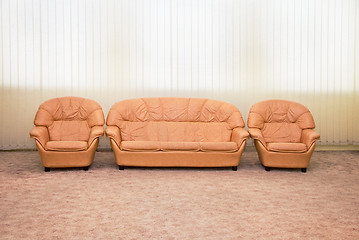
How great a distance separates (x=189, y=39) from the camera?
18.9 ft

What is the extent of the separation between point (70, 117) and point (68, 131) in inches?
8.3

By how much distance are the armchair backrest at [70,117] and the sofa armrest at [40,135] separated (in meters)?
0.28

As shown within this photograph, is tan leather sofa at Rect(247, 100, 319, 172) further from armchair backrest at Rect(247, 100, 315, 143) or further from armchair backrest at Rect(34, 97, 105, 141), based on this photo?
armchair backrest at Rect(34, 97, 105, 141)

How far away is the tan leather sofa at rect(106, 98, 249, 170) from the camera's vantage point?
445cm

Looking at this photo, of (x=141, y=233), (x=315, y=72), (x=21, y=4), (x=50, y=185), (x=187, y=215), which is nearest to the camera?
(x=141, y=233)

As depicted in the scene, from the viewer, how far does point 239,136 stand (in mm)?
4543

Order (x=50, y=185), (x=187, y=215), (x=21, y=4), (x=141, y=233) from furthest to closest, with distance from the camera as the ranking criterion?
(x=21, y=4) → (x=50, y=185) → (x=187, y=215) → (x=141, y=233)

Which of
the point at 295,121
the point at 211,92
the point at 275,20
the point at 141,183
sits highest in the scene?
the point at 275,20

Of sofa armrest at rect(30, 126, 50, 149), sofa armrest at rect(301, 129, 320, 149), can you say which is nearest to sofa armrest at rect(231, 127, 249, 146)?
sofa armrest at rect(301, 129, 320, 149)

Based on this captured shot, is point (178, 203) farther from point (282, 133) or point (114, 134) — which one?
point (282, 133)

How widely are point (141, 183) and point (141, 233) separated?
141 cm

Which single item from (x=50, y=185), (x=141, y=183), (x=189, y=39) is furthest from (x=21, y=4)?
(x=141, y=183)

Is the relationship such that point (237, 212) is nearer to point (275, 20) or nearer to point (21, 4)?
point (275, 20)

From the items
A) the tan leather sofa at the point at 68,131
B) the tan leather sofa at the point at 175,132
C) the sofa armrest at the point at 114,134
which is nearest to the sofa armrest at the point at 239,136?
the tan leather sofa at the point at 175,132
